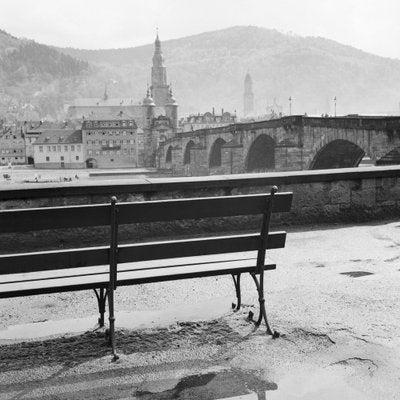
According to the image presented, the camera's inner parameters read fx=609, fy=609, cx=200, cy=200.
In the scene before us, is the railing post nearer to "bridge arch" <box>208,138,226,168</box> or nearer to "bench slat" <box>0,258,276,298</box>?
"bench slat" <box>0,258,276,298</box>

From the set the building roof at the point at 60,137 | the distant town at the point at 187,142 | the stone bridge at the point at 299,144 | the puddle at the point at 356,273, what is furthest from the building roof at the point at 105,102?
the puddle at the point at 356,273

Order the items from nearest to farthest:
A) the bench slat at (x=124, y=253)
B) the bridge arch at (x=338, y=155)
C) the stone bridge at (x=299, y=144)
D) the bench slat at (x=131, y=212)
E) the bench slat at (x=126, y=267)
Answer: the bench slat at (x=131, y=212) < the bench slat at (x=124, y=253) < the bench slat at (x=126, y=267) < the stone bridge at (x=299, y=144) < the bridge arch at (x=338, y=155)

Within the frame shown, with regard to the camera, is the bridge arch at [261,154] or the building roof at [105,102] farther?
the building roof at [105,102]

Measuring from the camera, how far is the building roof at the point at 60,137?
3661 inches

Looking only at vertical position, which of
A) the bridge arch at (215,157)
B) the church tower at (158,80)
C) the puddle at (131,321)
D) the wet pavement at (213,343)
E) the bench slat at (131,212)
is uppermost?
the church tower at (158,80)

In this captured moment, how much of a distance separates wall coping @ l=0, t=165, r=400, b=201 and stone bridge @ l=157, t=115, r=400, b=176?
913 centimetres

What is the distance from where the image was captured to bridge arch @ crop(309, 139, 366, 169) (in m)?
33.1

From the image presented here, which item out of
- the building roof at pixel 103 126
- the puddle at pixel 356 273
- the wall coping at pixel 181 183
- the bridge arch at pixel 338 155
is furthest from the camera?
the building roof at pixel 103 126

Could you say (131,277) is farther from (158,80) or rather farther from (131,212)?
(158,80)

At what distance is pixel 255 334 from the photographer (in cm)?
384

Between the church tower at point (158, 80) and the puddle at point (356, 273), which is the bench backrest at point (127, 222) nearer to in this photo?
the puddle at point (356, 273)

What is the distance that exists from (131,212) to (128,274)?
0.47 meters

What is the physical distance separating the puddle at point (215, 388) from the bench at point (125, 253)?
1.66 feet

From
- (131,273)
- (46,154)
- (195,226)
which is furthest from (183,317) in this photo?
(46,154)
